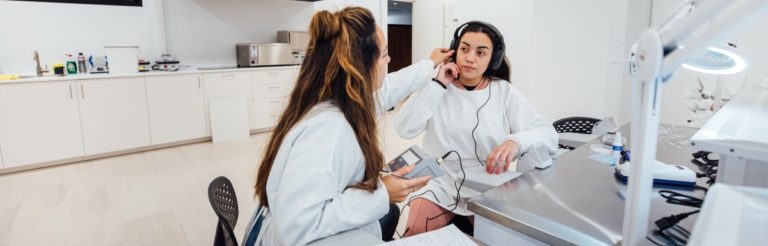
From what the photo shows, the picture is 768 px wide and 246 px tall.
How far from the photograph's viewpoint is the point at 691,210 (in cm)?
103

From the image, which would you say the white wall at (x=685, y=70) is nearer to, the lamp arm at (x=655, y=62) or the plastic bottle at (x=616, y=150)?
the plastic bottle at (x=616, y=150)

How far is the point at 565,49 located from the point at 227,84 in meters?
3.43

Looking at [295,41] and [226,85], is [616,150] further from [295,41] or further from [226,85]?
[295,41]

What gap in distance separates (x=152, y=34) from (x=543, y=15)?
398 cm

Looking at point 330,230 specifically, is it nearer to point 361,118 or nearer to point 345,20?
point 361,118

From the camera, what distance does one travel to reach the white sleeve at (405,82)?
168 cm

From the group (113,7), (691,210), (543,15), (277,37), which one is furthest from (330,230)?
(277,37)

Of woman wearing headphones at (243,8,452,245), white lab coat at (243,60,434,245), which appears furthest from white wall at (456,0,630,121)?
white lab coat at (243,60,434,245)

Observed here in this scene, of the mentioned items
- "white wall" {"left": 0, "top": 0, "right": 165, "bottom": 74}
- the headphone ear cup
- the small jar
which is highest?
"white wall" {"left": 0, "top": 0, "right": 165, "bottom": 74}

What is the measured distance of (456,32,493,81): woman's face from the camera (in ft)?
5.74

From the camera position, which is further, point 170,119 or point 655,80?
point 170,119

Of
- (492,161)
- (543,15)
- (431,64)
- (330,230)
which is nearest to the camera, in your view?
(330,230)

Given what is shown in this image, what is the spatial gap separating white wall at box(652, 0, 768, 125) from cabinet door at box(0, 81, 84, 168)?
4639mm

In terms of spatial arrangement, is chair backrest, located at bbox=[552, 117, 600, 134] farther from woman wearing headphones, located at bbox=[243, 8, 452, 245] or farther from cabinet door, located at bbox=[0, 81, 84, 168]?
cabinet door, located at bbox=[0, 81, 84, 168]
